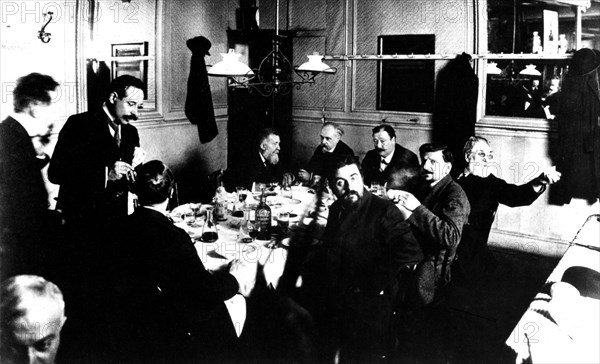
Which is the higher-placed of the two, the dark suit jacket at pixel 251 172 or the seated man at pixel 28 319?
the dark suit jacket at pixel 251 172

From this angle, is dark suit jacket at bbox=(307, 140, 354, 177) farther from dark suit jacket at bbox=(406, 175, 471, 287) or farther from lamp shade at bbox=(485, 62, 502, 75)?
dark suit jacket at bbox=(406, 175, 471, 287)


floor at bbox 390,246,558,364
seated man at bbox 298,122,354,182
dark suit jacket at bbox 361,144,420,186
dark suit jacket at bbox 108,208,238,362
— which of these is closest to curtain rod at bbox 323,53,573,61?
seated man at bbox 298,122,354,182

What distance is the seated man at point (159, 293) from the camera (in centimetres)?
198

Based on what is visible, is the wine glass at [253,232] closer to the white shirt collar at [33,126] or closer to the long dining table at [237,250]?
the long dining table at [237,250]

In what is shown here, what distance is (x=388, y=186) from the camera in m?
4.53

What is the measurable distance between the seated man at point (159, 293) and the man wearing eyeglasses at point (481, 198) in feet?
5.42

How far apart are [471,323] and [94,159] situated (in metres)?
2.92

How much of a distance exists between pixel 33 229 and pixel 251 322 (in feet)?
5.05

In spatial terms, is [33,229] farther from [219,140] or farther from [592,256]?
[219,140]

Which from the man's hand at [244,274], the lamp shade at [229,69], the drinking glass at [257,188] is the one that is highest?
the lamp shade at [229,69]

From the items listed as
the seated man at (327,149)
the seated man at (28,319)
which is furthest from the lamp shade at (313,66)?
the seated man at (28,319)

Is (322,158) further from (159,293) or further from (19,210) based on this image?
(159,293)

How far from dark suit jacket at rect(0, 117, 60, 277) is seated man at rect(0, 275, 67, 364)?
1451 mm

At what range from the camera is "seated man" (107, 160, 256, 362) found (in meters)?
1.98
